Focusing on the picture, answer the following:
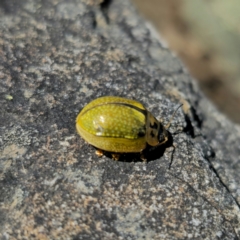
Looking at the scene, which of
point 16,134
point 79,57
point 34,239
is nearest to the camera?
point 34,239

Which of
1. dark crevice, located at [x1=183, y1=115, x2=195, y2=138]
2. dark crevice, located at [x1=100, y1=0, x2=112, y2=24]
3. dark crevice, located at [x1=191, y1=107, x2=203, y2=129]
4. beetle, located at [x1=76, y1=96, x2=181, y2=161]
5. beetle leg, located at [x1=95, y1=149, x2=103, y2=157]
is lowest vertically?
dark crevice, located at [x1=191, y1=107, x2=203, y2=129]

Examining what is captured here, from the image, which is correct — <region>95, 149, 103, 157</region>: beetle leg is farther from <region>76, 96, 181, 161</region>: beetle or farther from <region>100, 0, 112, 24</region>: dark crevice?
<region>100, 0, 112, 24</region>: dark crevice

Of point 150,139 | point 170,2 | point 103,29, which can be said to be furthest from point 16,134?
Result: point 170,2

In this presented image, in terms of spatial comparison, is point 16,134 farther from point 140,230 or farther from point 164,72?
point 164,72

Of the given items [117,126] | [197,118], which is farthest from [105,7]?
[117,126]

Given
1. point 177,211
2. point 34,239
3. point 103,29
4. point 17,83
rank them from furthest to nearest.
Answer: point 103,29
point 17,83
point 177,211
point 34,239

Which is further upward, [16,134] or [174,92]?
[174,92]

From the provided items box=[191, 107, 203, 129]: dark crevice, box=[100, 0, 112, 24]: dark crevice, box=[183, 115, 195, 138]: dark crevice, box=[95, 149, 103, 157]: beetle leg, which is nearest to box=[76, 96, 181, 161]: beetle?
box=[95, 149, 103, 157]: beetle leg
